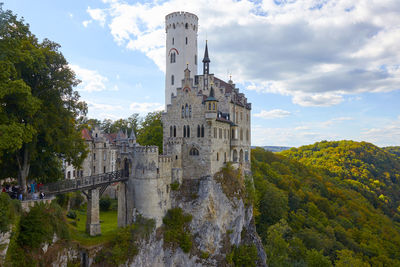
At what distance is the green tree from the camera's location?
21188mm

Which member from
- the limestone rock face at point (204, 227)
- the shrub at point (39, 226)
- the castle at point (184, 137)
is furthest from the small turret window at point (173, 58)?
the shrub at point (39, 226)

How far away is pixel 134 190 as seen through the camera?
32.2 meters

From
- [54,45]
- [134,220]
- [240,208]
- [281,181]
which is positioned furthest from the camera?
[281,181]

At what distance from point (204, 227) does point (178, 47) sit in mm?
28544

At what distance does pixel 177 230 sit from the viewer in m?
34.0

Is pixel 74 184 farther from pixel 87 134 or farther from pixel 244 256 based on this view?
pixel 87 134

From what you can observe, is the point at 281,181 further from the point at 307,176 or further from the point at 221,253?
the point at 221,253

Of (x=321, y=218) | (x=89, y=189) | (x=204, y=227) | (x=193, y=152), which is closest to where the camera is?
(x=89, y=189)

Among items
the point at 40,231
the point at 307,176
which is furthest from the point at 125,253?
the point at 307,176

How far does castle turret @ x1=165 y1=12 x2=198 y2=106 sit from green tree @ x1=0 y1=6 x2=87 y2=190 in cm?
2091

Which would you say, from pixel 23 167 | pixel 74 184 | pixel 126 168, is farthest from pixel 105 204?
pixel 23 167

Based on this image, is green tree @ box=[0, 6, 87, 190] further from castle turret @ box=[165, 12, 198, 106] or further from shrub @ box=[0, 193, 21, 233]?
castle turret @ box=[165, 12, 198, 106]

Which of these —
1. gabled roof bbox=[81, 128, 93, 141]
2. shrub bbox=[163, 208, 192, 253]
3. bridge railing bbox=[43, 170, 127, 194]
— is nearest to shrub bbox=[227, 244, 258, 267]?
shrub bbox=[163, 208, 192, 253]

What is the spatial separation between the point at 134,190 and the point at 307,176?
262ft
